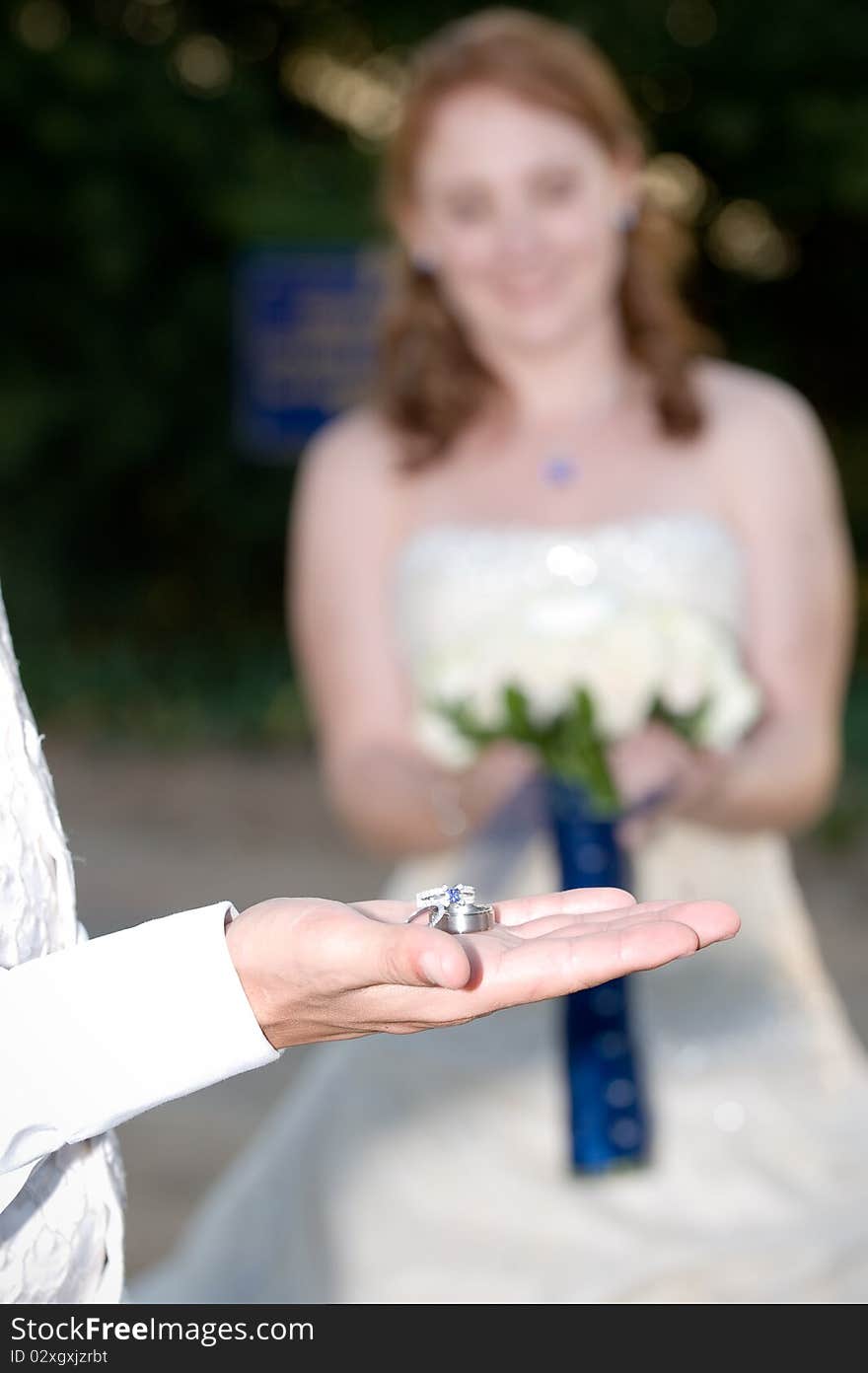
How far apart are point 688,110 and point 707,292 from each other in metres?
1.67

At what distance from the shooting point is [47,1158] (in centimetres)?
129

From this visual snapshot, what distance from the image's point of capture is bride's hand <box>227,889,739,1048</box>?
1155 millimetres

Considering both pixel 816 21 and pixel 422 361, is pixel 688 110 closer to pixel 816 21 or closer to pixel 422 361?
pixel 816 21

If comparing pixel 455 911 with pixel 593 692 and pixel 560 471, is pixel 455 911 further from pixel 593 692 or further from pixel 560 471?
pixel 560 471

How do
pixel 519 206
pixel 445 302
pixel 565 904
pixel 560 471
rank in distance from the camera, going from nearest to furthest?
pixel 565 904 < pixel 519 206 < pixel 560 471 < pixel 445 302

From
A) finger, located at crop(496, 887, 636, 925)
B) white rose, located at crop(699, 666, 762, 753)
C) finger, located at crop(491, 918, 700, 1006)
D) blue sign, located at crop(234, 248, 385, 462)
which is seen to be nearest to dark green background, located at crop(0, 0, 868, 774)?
blue sign, located at crop(234, 248, 385, 462)

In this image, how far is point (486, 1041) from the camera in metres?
3.15

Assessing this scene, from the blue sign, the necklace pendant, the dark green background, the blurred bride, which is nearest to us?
→ the blurred bride

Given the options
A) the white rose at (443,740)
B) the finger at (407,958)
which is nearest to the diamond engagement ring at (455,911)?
the finger at (407,958)

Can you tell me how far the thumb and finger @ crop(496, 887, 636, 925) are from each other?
24 centimetres

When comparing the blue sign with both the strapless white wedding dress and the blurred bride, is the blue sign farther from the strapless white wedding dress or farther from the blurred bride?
the strapless white wedding dress

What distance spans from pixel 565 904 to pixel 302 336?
10.4 m

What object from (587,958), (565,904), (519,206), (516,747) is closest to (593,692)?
(516,747)

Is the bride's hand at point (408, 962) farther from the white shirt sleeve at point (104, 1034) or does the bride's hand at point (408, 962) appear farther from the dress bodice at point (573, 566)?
the dress bodice at point (573, 566)
